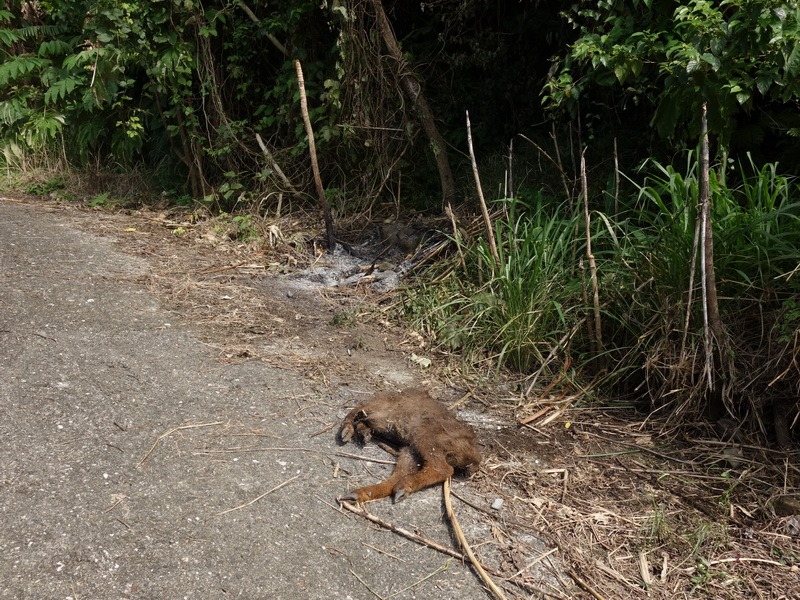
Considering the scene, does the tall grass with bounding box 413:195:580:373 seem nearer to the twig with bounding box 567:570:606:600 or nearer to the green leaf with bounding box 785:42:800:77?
the green leaf with bounding box 785:42:800:77

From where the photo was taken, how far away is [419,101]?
6.45 m

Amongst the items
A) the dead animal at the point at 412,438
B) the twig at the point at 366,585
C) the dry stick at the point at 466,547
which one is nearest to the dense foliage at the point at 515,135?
the dead animal at the point at 412,438

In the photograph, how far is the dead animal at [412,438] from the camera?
322 cm

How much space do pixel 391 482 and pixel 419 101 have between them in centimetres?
404

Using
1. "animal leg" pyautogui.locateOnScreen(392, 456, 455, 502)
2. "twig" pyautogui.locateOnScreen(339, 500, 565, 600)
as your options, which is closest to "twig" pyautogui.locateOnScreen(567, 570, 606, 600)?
"twig" pyautogui.locateOnScreen(339, 500, 565, 600)

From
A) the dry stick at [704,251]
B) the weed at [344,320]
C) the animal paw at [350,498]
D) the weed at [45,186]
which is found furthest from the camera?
the weed at [45,186]

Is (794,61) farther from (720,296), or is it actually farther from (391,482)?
(391,482)

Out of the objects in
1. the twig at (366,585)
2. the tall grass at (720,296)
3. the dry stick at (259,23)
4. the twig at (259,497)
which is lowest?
the twig at (366,585)

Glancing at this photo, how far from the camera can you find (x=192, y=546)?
279 centimetres

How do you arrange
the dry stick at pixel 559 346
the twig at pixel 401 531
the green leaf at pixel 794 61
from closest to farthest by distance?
the twig at pixel 401 531 → the green leaf at pixel 794 61 → the dry stick at pixel 559 346

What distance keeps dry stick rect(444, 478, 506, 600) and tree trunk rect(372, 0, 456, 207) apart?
349cm

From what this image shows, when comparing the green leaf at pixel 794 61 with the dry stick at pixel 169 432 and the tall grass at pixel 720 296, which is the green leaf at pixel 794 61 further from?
the dry stick at pixel 169 432

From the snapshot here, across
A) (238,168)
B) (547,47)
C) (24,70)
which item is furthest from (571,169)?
(24,70)

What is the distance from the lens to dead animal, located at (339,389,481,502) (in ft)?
10.6
